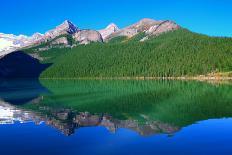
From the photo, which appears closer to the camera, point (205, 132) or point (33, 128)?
point (205, 132)

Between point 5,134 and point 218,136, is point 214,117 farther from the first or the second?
point 5,134

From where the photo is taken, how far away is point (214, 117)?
58.2m

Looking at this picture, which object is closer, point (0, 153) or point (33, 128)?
point (0, 153)

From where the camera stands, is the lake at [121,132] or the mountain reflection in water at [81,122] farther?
the mountain reflection in water at [81,122]

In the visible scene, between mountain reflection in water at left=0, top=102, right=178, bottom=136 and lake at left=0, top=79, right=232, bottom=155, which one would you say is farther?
mountain reflection in water at left=0, top=102, right=178, bottom=136

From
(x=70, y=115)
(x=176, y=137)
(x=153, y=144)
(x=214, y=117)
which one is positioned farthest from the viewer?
(x=70, y=115)

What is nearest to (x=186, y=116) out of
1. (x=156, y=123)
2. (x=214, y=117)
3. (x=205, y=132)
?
(x=214, y=117)

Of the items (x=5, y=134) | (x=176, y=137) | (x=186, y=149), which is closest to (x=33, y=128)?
(x=5, y=134)

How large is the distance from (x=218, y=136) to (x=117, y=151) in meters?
13.5

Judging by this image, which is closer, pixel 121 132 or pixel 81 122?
pixel 121 132

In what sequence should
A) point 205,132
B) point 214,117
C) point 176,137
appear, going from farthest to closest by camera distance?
point 214,117, point 205,132, point 176,137

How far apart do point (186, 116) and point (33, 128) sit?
23811mm

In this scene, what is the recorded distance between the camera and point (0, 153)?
3728cm

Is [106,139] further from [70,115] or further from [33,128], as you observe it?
[70,115]
